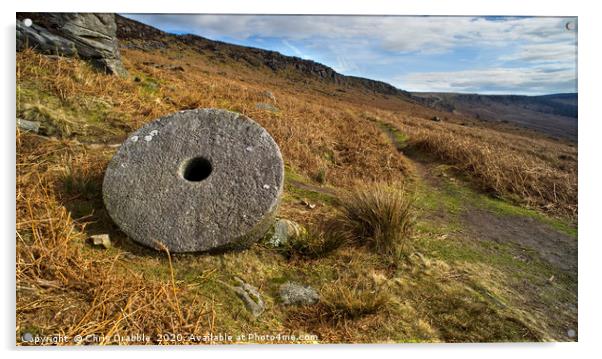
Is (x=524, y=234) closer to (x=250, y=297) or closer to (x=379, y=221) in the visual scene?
(x=379, y=221)

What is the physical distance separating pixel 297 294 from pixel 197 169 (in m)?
1.64

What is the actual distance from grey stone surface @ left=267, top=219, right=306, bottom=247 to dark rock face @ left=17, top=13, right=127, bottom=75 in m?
3.25

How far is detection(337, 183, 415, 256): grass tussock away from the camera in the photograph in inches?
131

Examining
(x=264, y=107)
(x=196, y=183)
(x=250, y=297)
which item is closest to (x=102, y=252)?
(x=196, y=183)

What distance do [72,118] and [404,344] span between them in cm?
501

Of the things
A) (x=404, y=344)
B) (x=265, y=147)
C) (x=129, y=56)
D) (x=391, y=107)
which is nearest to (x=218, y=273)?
(x=265, y=147)

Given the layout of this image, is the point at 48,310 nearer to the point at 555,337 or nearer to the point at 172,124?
the point at 172,124

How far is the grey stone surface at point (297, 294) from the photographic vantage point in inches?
105

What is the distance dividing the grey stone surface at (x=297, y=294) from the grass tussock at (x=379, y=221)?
0.79 metres

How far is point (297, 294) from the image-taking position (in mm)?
2711

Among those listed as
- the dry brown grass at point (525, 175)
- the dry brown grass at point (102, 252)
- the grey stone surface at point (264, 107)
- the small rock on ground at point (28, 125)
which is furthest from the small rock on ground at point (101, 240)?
the grey stone surface at point (264, 107)

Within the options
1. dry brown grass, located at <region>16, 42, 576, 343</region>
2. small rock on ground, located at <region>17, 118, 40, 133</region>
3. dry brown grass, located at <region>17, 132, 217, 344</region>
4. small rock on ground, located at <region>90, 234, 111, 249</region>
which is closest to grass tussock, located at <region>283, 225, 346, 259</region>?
dry brown grass, located at <region>16, 42, 576, 343</region>

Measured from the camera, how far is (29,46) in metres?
4.61

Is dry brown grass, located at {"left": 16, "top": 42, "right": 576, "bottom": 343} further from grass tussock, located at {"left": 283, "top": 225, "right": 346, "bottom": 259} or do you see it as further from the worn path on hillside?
the worn path on hillside
